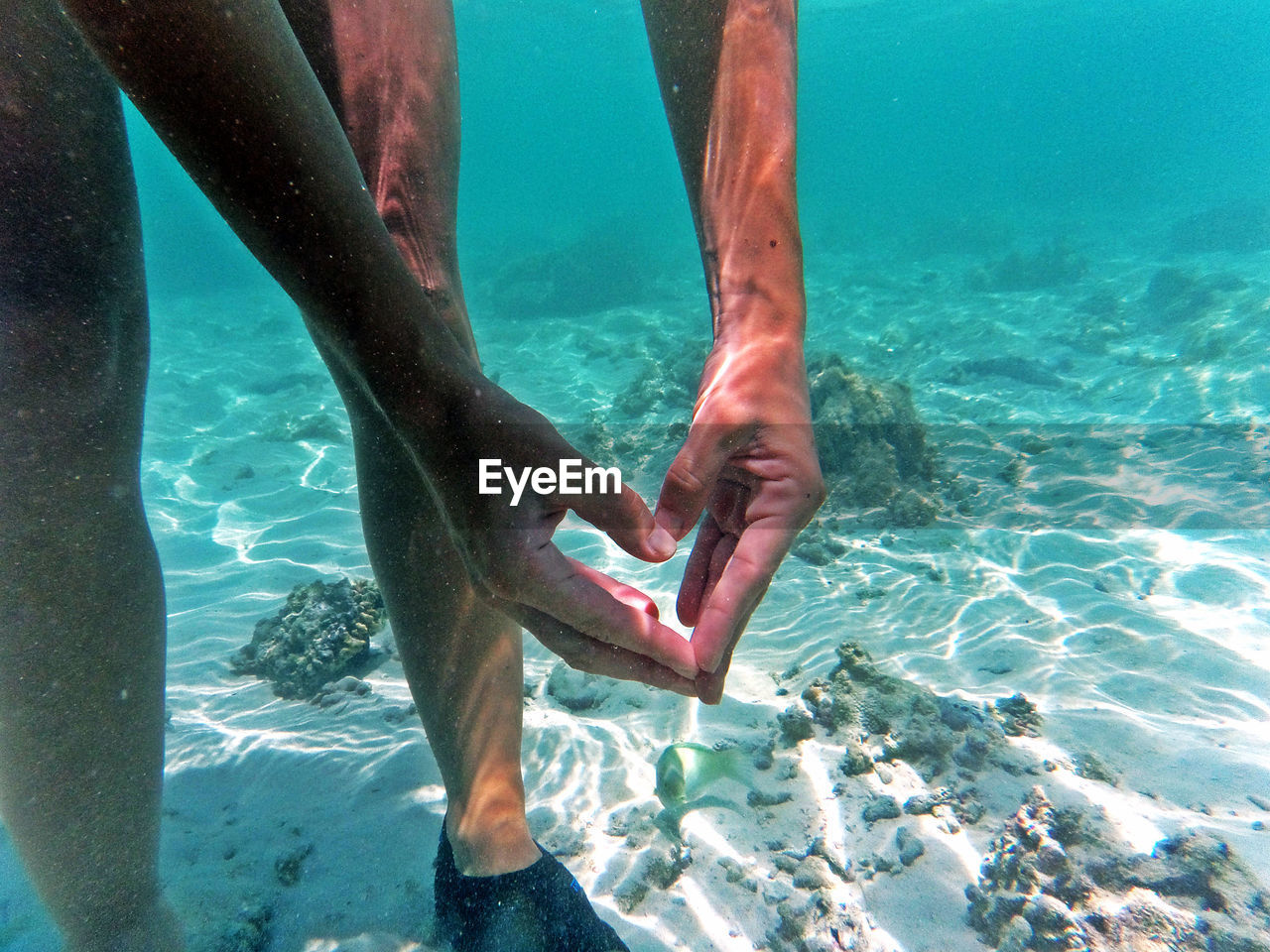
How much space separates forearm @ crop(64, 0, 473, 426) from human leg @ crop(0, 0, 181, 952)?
2.21 ft

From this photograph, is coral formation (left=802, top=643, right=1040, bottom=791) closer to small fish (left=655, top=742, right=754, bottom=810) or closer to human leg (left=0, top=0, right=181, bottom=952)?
small fish (left=655, top=742, right=754, bottom=810)

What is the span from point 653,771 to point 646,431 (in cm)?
588

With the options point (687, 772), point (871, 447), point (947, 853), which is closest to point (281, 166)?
point (687, 772)

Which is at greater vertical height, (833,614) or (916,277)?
(916,277)

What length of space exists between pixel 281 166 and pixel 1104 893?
3445mm

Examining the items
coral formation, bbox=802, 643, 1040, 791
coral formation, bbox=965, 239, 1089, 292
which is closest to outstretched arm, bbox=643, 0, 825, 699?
coral formation, bbox=802, 643, 1040, 791

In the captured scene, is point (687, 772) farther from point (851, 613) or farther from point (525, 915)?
point (851, 613)

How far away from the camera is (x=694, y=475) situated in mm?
1282

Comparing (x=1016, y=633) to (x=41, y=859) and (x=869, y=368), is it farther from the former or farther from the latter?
(x=869, y=368)

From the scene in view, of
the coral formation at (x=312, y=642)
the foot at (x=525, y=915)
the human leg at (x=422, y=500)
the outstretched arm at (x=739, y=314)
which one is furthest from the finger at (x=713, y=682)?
the coral formation at (x=312, y=642)

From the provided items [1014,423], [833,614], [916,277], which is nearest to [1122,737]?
[833,614]

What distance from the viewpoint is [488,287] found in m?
25.0

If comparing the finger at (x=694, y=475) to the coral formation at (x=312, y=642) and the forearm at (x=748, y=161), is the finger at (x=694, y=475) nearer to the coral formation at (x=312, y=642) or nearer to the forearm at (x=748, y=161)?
the forearm at (x=748, y=161)

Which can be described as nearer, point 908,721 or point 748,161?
point 748,161
